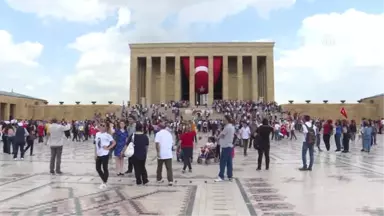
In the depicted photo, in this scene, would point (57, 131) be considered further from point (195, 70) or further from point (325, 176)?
point (195, 70)

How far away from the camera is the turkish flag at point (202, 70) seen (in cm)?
5944

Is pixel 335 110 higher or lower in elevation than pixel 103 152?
higher

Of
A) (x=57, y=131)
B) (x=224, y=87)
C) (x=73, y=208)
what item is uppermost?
(x=224, y=87)

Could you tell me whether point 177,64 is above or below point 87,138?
above

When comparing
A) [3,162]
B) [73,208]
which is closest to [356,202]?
[73,208]

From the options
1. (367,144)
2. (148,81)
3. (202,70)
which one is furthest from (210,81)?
(367,144)

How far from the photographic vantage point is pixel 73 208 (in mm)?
7203

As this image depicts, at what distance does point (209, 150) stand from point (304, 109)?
1716 inches

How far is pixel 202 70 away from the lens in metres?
59.2

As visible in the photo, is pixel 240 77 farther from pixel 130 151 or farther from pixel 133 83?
pixel 130 151

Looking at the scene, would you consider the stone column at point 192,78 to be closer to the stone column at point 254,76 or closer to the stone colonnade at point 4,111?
the stone column at point 254,76

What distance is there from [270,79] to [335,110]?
10.3 m

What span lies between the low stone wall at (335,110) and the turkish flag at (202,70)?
11.3 m

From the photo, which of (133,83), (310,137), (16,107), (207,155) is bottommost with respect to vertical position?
(207,155)
